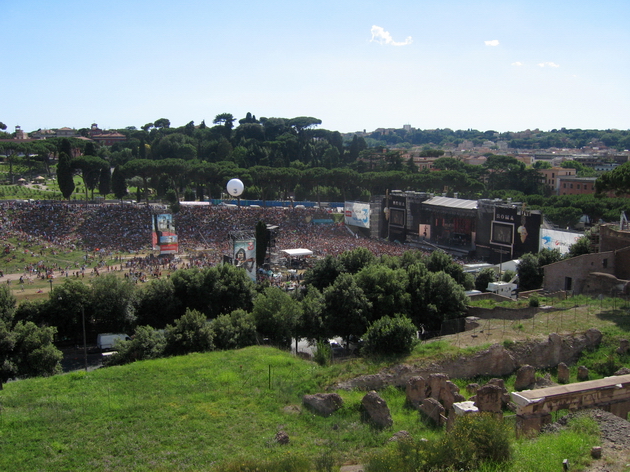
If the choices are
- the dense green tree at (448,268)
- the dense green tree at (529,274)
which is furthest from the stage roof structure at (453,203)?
the dense green tree at (448,268)

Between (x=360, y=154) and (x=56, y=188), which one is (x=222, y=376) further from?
(x=360, y=154)

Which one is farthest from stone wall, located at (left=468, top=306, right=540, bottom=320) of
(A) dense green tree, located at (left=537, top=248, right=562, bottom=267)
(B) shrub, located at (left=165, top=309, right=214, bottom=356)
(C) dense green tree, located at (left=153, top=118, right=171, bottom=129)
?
(C) dense green tree, located at (left=153, top=118, right=171, bottom=129)

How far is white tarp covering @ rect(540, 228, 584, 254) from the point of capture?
39219mm

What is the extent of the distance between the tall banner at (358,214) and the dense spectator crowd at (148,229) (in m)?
1.29

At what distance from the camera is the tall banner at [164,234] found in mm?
39500

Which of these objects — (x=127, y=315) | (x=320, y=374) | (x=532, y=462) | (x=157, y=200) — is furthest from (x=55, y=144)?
(x=532, y=462)

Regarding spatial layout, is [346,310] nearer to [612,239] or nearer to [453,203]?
[612,239]

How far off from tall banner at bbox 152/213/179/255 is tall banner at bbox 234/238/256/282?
10.4 meters

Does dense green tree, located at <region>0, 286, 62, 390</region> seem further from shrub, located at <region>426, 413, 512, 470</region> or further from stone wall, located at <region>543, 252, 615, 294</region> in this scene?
stone wall, located at <region>543, 252, 615, 294</region>

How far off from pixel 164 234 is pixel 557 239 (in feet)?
97.1

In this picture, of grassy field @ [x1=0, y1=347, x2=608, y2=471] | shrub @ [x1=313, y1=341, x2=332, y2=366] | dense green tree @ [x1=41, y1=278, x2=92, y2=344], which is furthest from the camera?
dense green tree @ [x1=41, y1=278, x2=92, y2=344]

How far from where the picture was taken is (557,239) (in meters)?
40.1

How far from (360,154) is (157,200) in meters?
44.3

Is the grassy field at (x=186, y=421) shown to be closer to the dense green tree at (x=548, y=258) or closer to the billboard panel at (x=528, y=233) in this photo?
the dense green tree at (x=548, y=258)
